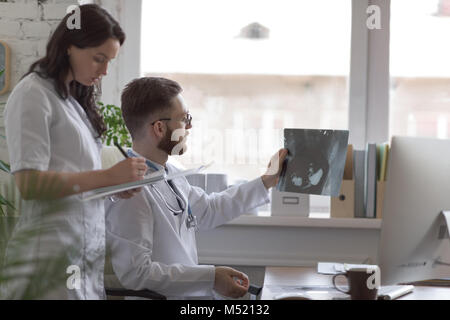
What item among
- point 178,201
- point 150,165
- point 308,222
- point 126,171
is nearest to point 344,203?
point 308,222

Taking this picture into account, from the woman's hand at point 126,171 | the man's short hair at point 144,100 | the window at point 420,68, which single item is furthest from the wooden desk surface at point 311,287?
the window at point 420,68

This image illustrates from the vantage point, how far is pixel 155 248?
1.74m

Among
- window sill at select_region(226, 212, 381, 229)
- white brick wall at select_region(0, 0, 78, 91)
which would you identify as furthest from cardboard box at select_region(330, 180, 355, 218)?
white brick wall at select_region(0, 0, 78, 91)

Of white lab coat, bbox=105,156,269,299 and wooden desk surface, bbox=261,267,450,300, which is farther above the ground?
white lab coat, bbox=105,156,269,299

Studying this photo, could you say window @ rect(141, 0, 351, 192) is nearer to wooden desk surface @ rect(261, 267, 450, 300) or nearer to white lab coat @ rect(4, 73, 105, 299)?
wooden desk surface @ rect(261, 267, 450, 300)

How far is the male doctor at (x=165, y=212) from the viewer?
1.59m

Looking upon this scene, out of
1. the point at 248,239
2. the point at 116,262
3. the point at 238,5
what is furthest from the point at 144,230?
the point at 238,5

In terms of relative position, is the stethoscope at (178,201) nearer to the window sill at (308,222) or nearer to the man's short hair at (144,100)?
the man's short hair at (144,100)

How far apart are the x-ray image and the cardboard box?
2.26 ft

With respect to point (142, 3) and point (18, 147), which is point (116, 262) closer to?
point (18, 147)

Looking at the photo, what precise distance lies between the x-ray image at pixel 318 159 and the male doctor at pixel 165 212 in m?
0.07

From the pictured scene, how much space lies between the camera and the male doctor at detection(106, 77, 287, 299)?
5.23ft

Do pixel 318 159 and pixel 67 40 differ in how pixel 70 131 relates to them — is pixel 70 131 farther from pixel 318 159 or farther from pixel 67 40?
pixel 318 159
